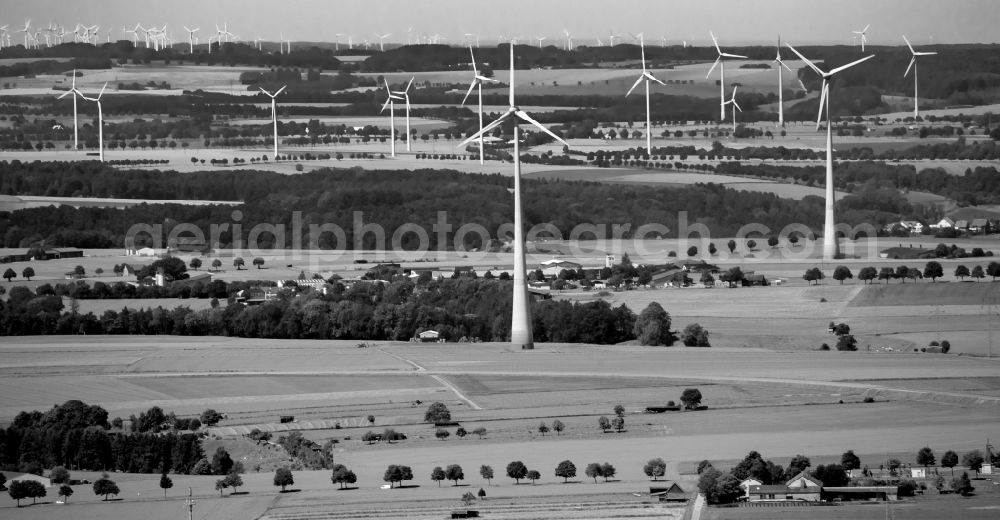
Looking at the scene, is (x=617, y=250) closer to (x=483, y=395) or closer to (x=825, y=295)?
(x=825, y=295)

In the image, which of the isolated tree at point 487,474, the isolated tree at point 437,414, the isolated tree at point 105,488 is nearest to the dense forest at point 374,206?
the isolated tree at point 437,414

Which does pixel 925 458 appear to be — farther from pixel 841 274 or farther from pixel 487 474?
pixel 841 274

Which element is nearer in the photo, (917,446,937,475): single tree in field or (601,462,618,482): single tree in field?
(917,446,937,475): single tree in field

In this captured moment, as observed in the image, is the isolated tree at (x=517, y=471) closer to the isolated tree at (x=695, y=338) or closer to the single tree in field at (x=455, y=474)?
the single tree in field at (x=455, y=474)

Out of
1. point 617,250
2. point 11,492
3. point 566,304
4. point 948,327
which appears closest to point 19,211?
point 617,250

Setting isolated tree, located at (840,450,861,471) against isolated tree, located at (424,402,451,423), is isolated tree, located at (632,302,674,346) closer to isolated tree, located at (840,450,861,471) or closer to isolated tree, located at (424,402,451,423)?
isolated tree, located at (424,402,451,423)

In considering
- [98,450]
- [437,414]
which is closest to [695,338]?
[437,414]

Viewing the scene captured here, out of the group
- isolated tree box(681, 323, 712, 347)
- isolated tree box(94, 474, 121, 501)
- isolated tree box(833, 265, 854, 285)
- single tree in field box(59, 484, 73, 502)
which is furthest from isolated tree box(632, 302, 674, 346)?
single tree in field box(59, 484, 73, 502)
